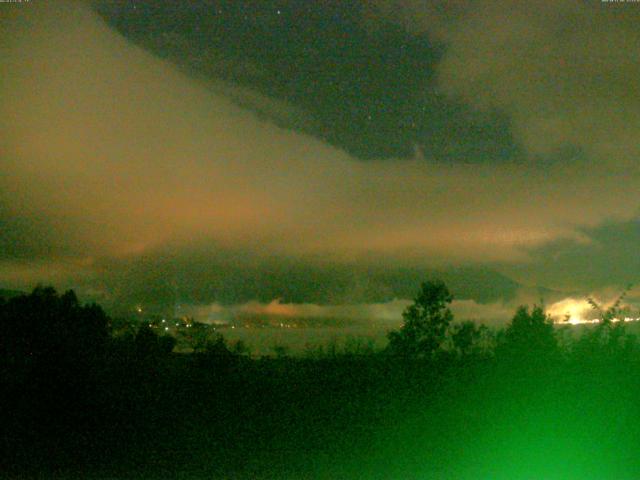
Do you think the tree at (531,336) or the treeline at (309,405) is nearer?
the treeline at (309,405)

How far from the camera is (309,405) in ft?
49.1

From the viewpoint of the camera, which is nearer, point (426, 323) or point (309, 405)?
point (309, 405)

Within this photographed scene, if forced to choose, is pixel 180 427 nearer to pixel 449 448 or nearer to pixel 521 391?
pixel 449 448

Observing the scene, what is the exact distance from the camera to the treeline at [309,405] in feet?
39.3

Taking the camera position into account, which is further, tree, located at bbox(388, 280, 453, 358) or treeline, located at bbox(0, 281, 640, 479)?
tree, located at bbox(388, 280, 453, 358)

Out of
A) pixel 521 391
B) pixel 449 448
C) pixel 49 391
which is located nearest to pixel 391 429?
pixel 449 448

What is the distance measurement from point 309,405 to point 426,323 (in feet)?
24.5

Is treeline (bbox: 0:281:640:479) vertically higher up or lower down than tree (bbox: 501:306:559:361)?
lower down

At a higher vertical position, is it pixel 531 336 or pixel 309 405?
pixel 531 336

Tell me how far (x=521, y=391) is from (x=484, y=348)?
2.61 m

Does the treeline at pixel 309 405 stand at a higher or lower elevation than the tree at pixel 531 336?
lower

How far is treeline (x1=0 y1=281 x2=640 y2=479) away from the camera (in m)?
12.0

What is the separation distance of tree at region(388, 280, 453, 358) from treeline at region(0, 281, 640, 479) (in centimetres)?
243

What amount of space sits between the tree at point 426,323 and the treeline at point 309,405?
2425mm
